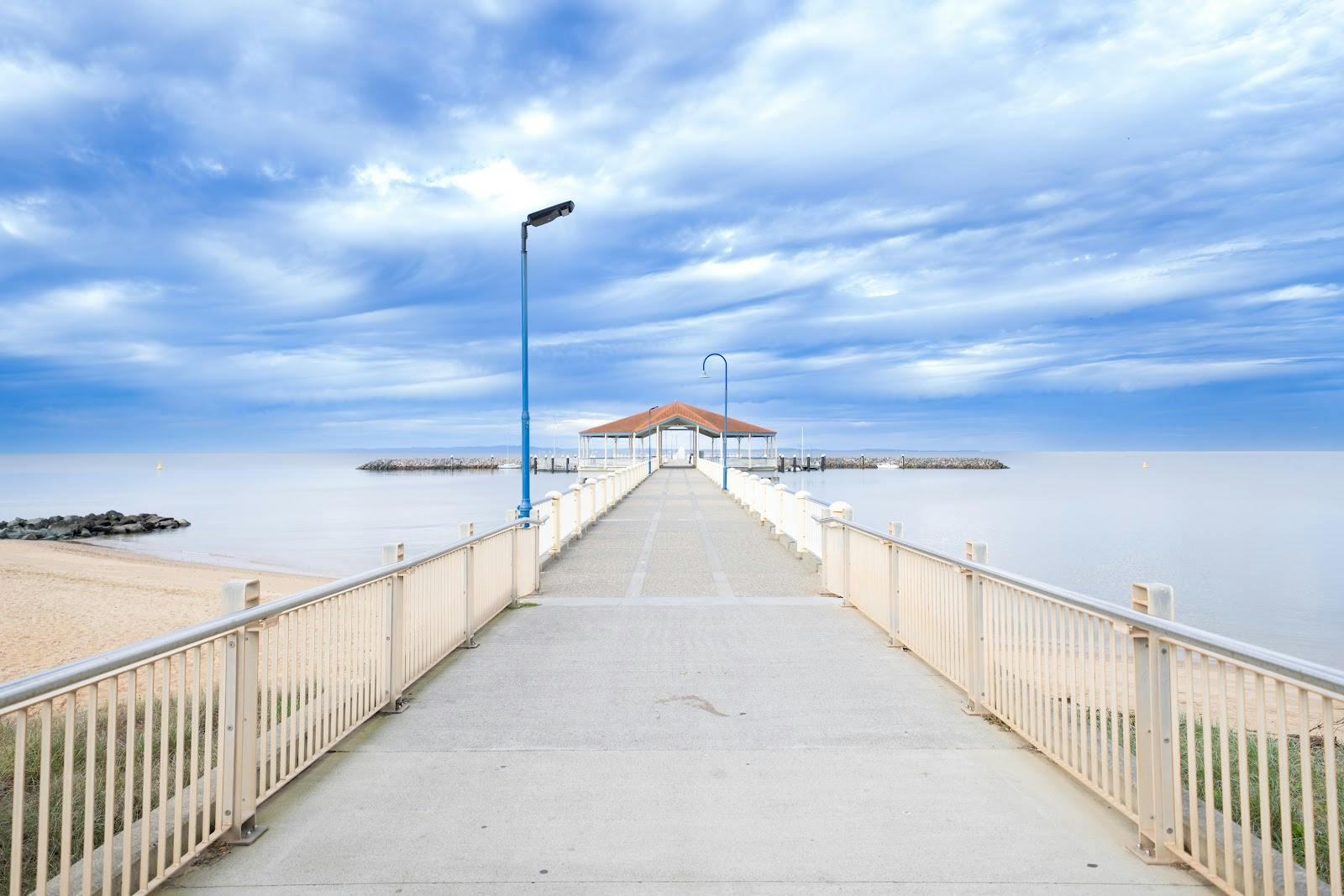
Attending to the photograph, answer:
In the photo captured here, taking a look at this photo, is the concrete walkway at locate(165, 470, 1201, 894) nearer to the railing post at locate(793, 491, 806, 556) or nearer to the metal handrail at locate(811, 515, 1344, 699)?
the metal handrail at locate(811, 515, 1344, 699)

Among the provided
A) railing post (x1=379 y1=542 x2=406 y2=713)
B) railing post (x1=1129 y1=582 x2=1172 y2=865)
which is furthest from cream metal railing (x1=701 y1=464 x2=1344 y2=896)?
railing post (x1=379 y1=542 x2=406 y2=713)

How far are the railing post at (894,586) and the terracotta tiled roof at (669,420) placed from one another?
5068cm

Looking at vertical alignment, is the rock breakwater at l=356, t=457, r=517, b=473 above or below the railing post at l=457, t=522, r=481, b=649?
above

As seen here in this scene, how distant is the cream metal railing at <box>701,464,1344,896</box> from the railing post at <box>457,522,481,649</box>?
3.96m

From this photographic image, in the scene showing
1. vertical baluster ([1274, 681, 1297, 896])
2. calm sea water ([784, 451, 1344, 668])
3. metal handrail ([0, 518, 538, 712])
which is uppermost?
metal handrail ([0, 518, 538, 712])

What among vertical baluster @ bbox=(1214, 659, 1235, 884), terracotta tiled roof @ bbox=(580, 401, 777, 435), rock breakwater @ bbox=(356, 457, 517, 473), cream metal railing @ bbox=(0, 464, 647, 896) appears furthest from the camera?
rock breakwater @ bbox=(356, 457, 517, 473)

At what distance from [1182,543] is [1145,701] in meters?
37.7

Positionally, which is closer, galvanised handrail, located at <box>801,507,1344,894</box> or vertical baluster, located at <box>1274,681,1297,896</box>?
vertical baluster, located at <box>1274,681,1297,896</box>

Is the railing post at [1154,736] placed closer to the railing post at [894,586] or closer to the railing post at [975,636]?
the railing post at [975,636]

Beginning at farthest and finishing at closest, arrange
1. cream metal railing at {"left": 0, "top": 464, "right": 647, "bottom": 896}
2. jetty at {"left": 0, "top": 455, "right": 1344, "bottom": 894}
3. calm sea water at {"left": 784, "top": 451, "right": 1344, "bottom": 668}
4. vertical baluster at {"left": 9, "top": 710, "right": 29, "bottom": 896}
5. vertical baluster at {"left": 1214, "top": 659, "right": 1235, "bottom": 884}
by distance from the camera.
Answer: calm sea water at {"left": 784, "top": 451, "right": 1344, "bottom": 668}, jetty at {"left": 0, "top": 455, "right": 1344, "bottom": 894}, vertical baluster at {"left": 1214, "top": 659, "right": 1235, "bottom": 884}, cream metal railing at {"left": 0, "top": 464, "right": 647, "bottom": 896}, vertical baluster at {"left": 9, "top": 710, "right": 29, "bottom": 896}

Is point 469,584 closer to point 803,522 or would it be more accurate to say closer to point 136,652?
point 136,652

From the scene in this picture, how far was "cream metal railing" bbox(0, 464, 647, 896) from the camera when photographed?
2889mm

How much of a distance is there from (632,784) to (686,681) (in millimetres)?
2100

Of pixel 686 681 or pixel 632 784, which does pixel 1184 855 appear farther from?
pixel 686 681
